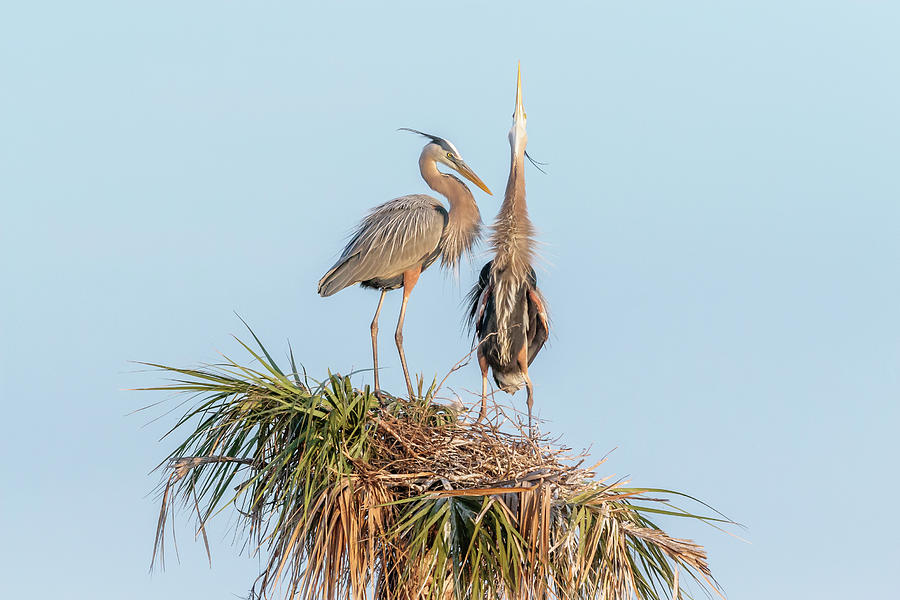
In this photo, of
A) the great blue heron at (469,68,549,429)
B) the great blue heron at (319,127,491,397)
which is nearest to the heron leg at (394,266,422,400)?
the great blue heron at (319,127,491,397)

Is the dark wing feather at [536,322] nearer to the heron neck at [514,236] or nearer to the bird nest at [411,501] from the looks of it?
the heron neck at [514,236]

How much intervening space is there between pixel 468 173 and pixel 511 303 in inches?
45.0

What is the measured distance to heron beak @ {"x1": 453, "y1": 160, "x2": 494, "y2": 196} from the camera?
31.8ft

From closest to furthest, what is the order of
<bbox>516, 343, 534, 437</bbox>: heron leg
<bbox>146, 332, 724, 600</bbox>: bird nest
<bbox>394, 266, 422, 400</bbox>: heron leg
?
<bbox>146, 332, 724, 600</bbox>: bird nest → <bbox>394, 266, 422, 400</bbox>: heron leg → <bbox>516, 343, 534, 437</bbox>: heron leg

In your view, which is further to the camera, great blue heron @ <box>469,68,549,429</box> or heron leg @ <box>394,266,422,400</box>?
great blue heron @ <box>469,68,549,429</box>

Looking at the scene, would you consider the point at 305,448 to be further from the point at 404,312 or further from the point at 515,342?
the point at 515,342

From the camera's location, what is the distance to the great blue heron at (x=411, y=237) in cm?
886

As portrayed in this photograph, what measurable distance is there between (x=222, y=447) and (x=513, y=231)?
4038 millimetres

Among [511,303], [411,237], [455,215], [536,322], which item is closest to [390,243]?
[411,237]

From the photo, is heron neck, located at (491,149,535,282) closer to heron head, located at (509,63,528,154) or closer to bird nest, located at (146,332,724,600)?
heron head, located at (509,63,528,154)

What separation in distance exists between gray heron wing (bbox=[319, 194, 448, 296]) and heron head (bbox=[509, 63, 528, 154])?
1377 mm

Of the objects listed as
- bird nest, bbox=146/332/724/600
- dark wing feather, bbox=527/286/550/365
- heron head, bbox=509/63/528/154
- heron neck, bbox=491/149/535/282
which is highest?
heron head, bbox=509/63/528/154

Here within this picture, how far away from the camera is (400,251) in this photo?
352 inches

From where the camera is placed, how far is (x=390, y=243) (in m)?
8.89
